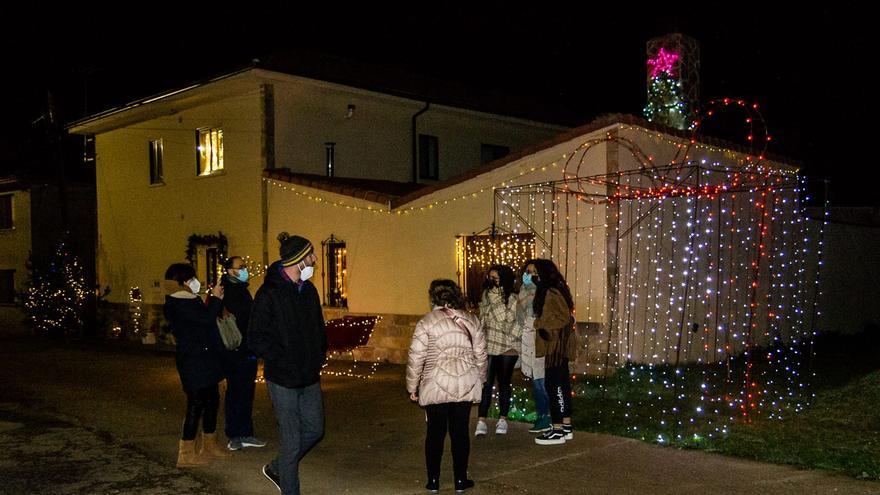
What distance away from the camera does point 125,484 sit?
247 inches

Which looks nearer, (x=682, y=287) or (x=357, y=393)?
(x=357, y=393)

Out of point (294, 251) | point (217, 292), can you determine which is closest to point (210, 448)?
point (217, 292)

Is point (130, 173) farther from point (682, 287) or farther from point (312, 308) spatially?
point (312, 308)

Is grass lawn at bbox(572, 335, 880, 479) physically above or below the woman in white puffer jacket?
below

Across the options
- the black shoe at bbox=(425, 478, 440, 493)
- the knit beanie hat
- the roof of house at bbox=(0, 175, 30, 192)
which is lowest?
the black shoe at bbox=(425, 478, 440, 493)

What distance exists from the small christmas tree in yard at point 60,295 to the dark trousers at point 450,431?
17.8 m

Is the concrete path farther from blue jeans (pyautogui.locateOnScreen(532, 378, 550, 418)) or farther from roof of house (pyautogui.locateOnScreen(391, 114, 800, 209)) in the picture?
roof of house (pyautogui.locateOnScreen(391, 114, 800, 209))

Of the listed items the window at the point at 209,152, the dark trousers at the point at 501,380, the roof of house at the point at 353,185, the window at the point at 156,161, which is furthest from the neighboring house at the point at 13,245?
the dark trousers at the point at 501,380

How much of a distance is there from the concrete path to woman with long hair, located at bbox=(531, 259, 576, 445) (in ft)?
0.67

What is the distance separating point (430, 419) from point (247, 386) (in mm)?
2395

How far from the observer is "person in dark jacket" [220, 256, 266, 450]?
7.16 m

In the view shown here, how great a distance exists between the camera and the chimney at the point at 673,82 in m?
12.5

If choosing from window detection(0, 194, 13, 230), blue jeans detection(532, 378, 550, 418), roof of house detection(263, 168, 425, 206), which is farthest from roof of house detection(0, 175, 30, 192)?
blue jeans detection(532, 378, 550, 418)

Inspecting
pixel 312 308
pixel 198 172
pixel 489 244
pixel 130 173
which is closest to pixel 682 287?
pixel 489 244
